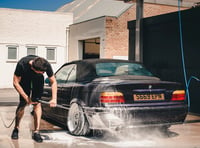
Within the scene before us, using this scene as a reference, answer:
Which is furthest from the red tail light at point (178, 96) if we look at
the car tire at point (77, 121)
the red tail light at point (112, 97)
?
the car tire at point (77, 121)

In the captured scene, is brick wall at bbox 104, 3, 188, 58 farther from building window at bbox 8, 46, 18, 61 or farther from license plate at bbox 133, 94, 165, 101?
license plate at bbox 133, 94, 165, 101

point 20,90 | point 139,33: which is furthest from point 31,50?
point 20,90

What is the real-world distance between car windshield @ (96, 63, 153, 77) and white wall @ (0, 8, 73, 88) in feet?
57.8

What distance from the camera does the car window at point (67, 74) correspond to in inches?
270

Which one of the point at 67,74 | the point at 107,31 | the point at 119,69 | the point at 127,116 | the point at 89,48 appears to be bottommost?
the point at 127,116

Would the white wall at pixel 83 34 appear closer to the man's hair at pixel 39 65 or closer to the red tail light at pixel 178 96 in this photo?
the red tail light at pixel 178 96

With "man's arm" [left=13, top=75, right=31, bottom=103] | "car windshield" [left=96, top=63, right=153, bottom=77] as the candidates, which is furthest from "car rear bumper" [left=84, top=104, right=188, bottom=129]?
"man's arm" [left=13, top=75, right=31, bottom=103]

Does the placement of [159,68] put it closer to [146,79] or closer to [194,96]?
[194,96]

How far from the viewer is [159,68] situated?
11344mm

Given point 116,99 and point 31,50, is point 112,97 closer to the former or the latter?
point 116,99

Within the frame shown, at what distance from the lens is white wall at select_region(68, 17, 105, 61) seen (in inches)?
823

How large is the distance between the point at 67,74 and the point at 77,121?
1.34m

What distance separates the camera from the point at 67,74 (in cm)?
713

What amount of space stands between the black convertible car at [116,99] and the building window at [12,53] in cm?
1729
